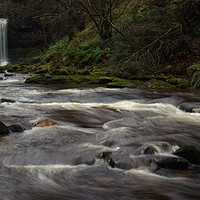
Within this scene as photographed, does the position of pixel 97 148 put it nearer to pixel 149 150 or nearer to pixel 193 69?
pixel 149 150

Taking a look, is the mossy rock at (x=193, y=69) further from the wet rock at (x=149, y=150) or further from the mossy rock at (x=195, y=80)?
the wet rock at (x=149, y=150)

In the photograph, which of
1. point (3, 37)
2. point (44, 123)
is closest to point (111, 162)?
point (44, 123)

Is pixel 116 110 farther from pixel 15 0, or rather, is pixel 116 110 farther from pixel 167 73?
pixel 15 0

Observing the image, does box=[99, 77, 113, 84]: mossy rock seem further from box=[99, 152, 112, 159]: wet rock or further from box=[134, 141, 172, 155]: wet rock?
box=[99, 152, 112, 159]: wet rock

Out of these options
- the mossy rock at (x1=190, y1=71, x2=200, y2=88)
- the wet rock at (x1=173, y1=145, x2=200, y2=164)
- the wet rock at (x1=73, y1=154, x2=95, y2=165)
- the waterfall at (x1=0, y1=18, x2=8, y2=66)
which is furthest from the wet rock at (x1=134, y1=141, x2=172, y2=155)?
the waterfall at (x1=0, y1=18, x2=8, y2=66)

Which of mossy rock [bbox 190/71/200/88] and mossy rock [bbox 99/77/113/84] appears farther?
mossy rock [bbox 99/77/113/84]

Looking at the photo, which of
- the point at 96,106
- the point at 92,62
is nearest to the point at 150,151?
the point at 96,106

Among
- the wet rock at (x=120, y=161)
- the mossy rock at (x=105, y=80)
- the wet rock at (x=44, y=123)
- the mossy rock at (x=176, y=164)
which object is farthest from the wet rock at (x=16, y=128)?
the mossy rock at (x=105, y=80)

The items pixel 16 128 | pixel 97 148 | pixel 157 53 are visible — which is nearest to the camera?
pixel 97 148

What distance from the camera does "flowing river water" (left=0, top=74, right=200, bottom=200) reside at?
14.8ft

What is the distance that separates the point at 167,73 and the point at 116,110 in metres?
5.79

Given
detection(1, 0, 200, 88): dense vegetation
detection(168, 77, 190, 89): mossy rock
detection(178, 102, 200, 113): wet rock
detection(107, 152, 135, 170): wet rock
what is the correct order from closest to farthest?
detection(107, 152, 135, 170): wet rock
detection(178, 102, 200, 113): wet rock
detection(168, 77, 190, 89): mossy rock
detection(1, 0, 200, 88): dense vegetation

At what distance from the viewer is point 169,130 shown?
7172 mm

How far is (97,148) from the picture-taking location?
19.3 feet
